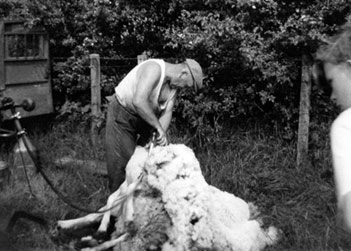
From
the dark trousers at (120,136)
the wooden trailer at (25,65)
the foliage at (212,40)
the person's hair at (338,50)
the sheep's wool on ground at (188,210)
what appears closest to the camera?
the person's hair at (338,50)

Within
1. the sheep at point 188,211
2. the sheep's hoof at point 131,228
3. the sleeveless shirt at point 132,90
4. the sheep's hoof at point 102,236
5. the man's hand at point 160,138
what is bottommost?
the sheep's hoof at point 102,236

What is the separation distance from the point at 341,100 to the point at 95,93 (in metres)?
5.80

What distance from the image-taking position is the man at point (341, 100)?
2.03 meters

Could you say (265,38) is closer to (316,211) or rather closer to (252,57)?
(252,57)

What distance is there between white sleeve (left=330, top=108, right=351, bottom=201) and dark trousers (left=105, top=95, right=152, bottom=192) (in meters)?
3.71

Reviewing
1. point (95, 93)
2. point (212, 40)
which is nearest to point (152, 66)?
point (212, 40)

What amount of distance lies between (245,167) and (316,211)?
1132 millimetres

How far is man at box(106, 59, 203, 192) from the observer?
5492 mm

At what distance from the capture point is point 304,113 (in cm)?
705

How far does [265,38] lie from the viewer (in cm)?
752

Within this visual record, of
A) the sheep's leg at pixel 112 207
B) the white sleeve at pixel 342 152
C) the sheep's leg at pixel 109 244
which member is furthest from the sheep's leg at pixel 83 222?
the white sleeve at pixel 342 152

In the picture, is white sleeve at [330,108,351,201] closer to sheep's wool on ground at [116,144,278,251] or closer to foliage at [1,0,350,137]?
sheep's wool on ground at [116,144,278,251]

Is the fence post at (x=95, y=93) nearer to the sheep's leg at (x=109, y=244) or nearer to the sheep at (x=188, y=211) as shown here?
the sheep at (x=188, y=211)

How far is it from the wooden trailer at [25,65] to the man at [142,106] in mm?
2271
